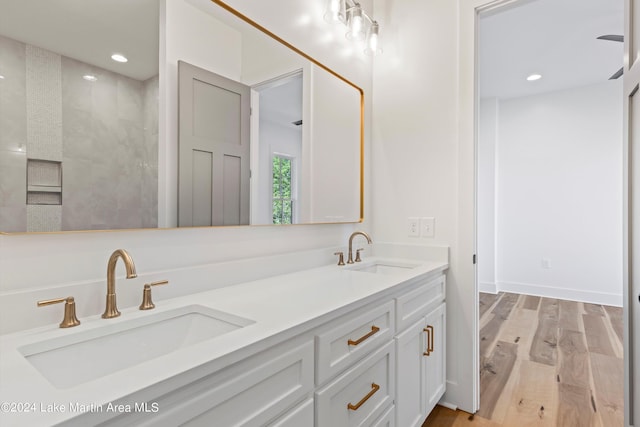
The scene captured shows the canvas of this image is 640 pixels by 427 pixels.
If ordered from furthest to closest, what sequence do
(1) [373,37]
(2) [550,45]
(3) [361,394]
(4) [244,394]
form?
(2) [550,45] → (1) [373,37] → (3) [361,394] → (4) [244,394]

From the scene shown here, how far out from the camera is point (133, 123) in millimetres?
1029

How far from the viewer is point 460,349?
1865 mm

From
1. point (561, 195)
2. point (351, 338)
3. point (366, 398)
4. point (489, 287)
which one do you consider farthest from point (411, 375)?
point (561, 195)

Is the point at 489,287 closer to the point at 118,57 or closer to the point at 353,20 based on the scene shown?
the point at 353,20

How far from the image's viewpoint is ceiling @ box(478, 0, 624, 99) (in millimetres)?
2508

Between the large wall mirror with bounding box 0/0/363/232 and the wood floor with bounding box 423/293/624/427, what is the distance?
5.18 feet

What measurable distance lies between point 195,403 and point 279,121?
1243 millimetres

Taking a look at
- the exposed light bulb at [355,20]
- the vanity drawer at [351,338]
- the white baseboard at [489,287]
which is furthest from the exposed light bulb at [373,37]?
the white baseboard at [489,287]

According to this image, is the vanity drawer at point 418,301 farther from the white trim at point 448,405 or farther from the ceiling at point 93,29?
the ceiling at point 93,29

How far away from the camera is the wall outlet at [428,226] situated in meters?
1.97

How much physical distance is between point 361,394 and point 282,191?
906mm

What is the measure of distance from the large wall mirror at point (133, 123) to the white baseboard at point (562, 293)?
13.2 ft

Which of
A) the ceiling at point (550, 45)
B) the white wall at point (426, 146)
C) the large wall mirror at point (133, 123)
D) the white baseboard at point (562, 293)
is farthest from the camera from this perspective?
the white baseboard at point (562, 293)

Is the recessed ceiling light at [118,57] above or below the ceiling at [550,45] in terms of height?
below
